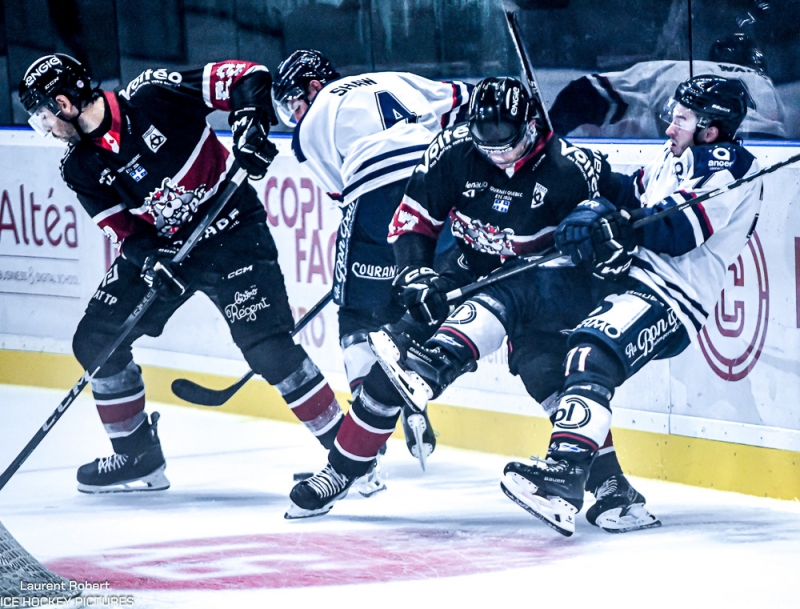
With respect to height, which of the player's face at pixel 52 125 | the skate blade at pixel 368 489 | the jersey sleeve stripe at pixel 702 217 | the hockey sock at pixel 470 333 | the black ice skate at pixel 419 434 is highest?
the player's face at pixel 52 125

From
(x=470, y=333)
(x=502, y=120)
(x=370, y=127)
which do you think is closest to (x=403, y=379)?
(x=470, y=333)

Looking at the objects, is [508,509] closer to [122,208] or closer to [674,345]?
[674,345]

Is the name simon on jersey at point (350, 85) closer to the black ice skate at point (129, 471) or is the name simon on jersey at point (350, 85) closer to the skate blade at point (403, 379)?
the skate blade at point (403, 379)

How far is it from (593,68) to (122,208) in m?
1.41

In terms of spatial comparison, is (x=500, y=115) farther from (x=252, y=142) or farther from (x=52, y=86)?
(x=52, y=86)

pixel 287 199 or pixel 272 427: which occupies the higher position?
pixel 287 199

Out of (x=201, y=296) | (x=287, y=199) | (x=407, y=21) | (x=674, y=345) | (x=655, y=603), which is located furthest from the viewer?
(x=201, y=296)

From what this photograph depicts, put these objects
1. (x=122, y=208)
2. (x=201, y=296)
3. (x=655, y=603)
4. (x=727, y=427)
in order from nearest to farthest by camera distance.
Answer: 1. (x=655, y=603)
2. (x=727, y=427)
3. (x=122, y=208)
4. (x=201, y=296)

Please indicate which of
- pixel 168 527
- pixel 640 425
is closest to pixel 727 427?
pixel 640 425

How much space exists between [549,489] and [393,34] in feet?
6.28

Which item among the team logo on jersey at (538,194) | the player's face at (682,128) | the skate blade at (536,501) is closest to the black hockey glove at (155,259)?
the team logo on jersey at (538,194)

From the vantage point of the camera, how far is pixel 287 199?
4758mm

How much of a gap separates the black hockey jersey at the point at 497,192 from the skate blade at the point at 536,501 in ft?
2.25

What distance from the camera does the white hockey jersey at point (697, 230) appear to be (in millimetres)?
3285
